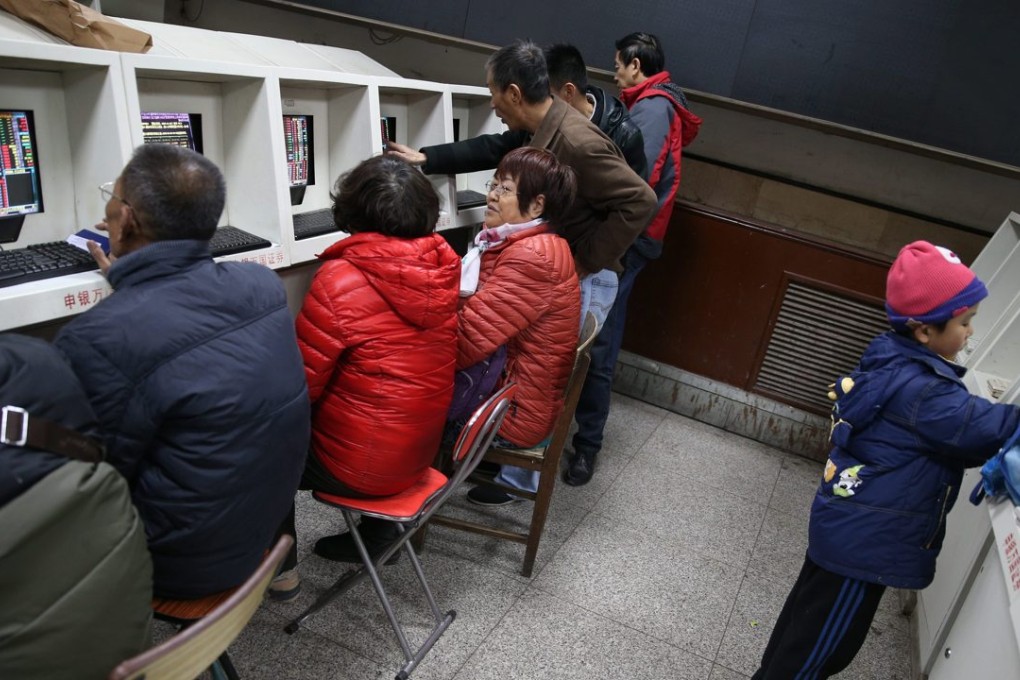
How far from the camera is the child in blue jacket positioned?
1.43 m

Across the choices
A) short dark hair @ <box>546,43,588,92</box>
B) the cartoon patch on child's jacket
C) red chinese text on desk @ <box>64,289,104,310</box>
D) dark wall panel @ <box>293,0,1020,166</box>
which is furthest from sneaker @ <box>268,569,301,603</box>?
dark wall panel @ <box>293,0,1020,166</box>

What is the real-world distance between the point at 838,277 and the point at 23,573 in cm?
323

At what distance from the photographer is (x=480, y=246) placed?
211 centimetres

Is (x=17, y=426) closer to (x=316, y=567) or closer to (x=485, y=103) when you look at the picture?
(x=316, y=567)

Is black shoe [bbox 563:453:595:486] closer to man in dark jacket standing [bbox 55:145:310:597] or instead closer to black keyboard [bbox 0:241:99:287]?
man in dark jacket standing [bbox 55:145:310:597]

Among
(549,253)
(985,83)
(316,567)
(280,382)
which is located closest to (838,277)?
(985,83)

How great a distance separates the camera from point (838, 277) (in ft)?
10.7

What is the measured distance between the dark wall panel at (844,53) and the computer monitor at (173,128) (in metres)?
1.80

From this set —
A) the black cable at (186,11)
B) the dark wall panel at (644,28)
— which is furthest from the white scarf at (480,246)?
the black cable at (186,11)

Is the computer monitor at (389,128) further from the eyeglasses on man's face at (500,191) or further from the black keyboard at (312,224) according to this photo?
the eyeglasses on man's face at (500,191)

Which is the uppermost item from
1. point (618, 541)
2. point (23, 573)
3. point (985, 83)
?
point (985, 83)

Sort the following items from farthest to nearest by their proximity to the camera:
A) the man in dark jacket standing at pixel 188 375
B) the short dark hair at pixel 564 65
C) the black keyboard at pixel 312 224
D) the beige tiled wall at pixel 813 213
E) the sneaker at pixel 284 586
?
the beige tiled wall at pixel 813 213 < the short dark hair at pixel 564 65 < the black keyboard at pixel 312 224 < the sneaker at pixel 284 586 < the man in dark jacket standing at pixel 188 375

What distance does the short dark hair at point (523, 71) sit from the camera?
2.25 meters

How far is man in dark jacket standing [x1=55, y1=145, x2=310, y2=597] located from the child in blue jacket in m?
1.15
